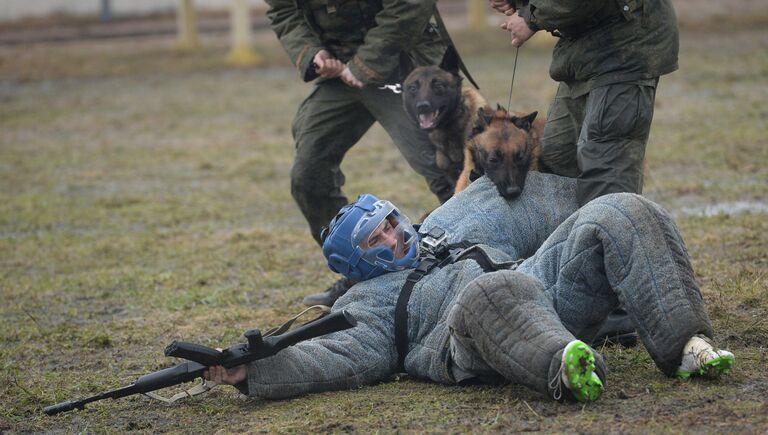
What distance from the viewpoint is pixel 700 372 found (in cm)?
418

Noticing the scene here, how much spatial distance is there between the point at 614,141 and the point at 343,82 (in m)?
2.17

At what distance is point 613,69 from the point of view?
17.1 ft

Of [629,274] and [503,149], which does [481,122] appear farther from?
[629,274]

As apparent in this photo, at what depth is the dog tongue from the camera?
6648 mm

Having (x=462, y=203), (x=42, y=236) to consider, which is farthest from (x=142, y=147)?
(x=462, y=203)

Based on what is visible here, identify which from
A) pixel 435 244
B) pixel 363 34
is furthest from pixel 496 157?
pixel 363 34

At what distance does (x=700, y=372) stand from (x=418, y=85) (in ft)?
9.98

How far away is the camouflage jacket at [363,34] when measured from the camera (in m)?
6.49

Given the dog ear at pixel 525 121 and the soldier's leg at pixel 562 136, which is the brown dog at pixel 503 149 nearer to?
the dog ear at pixel 525 121

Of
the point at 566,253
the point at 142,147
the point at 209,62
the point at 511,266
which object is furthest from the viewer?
the point at 209,62

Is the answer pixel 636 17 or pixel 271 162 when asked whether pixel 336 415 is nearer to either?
pixel 636 17

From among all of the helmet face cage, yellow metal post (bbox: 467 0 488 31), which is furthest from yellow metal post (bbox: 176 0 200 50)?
the helmet face cage

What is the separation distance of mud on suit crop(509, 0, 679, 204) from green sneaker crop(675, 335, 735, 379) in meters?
1.11

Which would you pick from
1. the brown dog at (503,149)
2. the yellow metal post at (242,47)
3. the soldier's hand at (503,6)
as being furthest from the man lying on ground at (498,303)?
the yellow metal post at (242,47)
